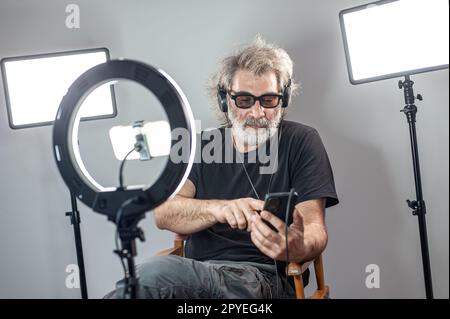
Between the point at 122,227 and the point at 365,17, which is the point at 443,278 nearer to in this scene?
the point at 365,17

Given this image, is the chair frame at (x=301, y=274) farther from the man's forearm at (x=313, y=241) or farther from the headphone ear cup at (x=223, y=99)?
the headphone ear cup at (x=223, y=99)

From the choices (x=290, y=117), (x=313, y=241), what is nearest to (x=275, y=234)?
(x=313, y=241)

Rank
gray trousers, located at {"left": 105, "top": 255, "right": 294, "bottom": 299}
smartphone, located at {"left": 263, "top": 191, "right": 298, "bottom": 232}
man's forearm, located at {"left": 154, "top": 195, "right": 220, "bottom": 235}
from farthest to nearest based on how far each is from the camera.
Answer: man's forearm, located at {"left": 154, "top": 195, "right": 220, "bottom": 235}
gray trousers, located at {"left": 105, "top": 255, "right": 294, "bottom": 299}
smartphone, located at {"left": 263, "top": 191, "right": 298, "bottom": 232}

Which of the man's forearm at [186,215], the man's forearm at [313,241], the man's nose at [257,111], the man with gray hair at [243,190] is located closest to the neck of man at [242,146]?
the man with gray hair at [243,190]

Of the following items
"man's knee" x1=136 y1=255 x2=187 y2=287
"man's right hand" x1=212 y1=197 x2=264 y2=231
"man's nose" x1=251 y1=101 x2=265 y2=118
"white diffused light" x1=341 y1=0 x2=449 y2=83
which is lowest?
"man's knee" x1=136 y1=255 x2=187 y2=287

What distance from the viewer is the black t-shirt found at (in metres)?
1.42

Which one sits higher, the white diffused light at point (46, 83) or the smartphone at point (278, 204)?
the white diffused light at point (46, 83)

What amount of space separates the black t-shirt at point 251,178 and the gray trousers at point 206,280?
0.09 m

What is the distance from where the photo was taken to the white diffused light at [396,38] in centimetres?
144

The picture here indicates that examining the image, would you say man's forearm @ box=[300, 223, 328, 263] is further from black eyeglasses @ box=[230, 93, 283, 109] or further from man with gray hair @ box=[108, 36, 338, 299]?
black eyeglasses @ box=[230, 93, 283, 109]

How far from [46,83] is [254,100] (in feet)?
2.44

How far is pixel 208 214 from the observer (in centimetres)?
138

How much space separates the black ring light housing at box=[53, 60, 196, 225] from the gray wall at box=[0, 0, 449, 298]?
1039mm

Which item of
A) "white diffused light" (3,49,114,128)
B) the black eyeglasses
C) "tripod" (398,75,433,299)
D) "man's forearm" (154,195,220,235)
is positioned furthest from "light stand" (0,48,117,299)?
"tripod" (398,75,433,299)
